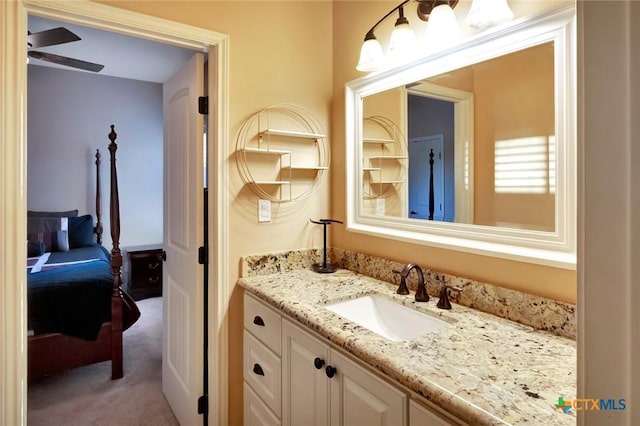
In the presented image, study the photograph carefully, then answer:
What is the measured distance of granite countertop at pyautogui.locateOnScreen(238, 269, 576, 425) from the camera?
2.45 ft

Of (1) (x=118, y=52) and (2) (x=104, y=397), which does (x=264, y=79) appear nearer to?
(2) (x=104, y=397)

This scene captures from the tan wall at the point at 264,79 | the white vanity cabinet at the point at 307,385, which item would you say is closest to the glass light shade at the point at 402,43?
the tan wall at the point at 264,79

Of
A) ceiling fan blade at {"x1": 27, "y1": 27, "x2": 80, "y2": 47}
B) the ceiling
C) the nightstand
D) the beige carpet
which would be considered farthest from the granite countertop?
the nightstand

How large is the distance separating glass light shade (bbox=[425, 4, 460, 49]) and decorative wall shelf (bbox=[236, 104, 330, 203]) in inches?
31.8

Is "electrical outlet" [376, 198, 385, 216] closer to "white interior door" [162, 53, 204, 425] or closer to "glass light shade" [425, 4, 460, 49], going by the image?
"glass light shade" [425, 4, 460, 49]

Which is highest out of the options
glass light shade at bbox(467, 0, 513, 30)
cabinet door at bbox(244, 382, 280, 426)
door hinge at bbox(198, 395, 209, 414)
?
glass light shade at bbox(467, 0, 513, 30)

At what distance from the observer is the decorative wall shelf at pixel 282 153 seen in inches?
73.0

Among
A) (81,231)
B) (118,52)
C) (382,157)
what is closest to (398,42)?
(382,157)

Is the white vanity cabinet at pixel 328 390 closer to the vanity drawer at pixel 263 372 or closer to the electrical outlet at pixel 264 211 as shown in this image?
the vanity drawer at pixel 263 372

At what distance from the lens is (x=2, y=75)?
1.33 m

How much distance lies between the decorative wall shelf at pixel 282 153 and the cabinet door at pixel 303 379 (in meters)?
0.78

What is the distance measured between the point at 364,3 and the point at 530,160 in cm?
120

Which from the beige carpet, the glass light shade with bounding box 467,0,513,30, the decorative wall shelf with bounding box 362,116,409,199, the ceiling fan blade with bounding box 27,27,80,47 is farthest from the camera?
the ceiling fan blade with bounding box 27,27,80,47

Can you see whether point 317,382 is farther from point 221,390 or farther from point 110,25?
point 110,25
